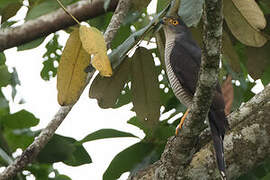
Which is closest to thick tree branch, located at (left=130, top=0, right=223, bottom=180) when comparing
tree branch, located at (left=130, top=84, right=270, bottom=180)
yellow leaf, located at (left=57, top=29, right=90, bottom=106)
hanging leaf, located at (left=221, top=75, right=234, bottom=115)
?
tree branch, located at (left=130, top=84, right=270, bottom=180)

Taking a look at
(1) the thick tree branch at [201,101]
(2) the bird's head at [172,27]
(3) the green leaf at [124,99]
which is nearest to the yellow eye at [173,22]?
(2) the bird's head at [172,27]

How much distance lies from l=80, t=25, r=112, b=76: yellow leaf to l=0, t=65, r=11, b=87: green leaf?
232cm

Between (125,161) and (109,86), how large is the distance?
74 cm

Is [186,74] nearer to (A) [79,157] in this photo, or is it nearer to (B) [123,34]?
(A) [79,157]

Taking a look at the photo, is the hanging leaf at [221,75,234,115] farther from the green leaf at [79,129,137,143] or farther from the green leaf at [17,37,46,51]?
the green leaf at [17,37,46,51]

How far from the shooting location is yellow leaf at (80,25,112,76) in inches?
82.6

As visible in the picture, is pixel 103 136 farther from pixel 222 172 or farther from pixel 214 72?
pixel 214 72

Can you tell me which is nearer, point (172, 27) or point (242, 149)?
point (242, 149)

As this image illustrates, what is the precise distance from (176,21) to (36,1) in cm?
99

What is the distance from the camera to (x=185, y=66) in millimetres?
3465

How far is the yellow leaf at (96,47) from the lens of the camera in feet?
6.88

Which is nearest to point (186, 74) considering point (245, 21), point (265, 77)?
point (245, 21)

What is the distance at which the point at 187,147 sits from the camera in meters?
2.71

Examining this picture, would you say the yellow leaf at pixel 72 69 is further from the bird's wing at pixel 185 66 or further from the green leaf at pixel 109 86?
the bird's wing at pixel 185 66
